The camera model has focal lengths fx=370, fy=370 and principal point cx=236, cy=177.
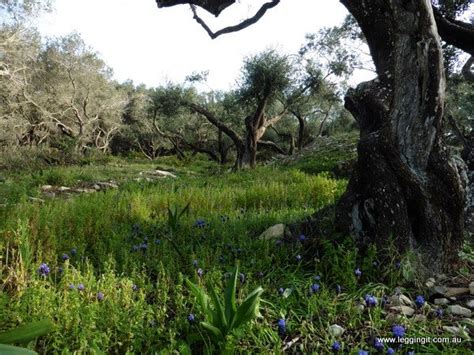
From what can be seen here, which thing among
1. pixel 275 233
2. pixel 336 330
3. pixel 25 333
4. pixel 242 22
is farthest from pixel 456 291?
pixel 242 22

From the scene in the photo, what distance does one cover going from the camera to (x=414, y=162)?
354 centimetres

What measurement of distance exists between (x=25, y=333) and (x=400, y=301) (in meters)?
2.52

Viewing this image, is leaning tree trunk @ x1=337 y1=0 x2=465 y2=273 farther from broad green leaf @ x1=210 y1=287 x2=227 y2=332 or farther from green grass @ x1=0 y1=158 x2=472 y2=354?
broad green leaf @ x1=210 y1=287 x2=227 y2=332

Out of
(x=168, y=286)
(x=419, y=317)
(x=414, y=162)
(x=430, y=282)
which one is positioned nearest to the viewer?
(x=419, y=317)

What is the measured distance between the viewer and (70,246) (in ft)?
12.7

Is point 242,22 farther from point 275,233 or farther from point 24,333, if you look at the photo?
point 24,333

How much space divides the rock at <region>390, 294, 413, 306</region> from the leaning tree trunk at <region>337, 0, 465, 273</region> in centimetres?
63

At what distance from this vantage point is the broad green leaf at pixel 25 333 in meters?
1.69

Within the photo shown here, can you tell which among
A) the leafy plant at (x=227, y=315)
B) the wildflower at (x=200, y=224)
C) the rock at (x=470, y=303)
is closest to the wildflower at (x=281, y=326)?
the leafy plant at (x=227, y=315)

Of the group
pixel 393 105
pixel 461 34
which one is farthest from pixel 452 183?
pixel 461 34

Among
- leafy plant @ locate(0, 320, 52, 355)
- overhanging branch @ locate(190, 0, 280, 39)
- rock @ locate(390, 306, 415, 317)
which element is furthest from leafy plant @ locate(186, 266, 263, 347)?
overhanging branch @ locate(190, 0, 280, 39)

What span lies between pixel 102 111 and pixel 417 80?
3449 centimetres

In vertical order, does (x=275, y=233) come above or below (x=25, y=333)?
below

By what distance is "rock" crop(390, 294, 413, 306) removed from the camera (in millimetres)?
2836
